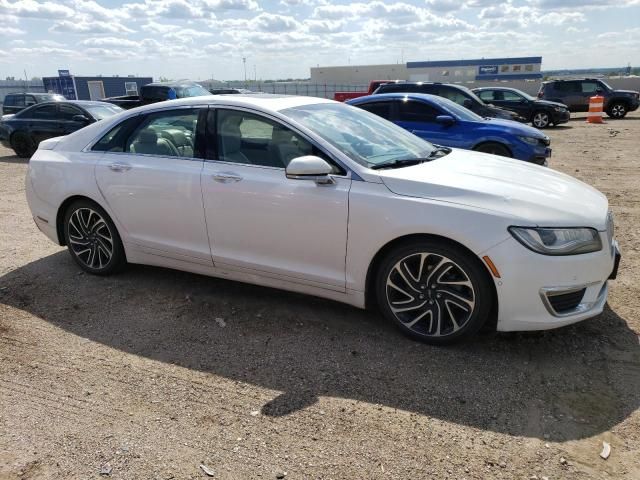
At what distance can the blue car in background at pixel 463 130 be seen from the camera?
342 inches

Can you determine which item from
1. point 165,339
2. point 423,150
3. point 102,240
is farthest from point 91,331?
point 423,150

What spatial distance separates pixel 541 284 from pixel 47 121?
13.3 meters

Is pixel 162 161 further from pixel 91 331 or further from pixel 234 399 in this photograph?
pixel 234 399

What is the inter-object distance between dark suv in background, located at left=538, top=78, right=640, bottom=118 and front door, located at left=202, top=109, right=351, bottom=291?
2290 cm

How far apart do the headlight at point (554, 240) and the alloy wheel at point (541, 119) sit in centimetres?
1832

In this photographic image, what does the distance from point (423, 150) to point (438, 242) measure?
4.16ft

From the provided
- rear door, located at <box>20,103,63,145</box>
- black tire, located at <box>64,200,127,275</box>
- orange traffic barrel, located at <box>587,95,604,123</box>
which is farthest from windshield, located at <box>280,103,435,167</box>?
orange traffic barrel, located at <box>587,95,604,123</box>

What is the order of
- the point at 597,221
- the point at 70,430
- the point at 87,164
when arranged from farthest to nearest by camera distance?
the point at 87,164 → the point at 597,221 → the point at 70,430

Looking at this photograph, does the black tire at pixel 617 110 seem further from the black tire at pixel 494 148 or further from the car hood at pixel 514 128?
the black tire at pixel 494 148

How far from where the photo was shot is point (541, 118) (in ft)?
64.6

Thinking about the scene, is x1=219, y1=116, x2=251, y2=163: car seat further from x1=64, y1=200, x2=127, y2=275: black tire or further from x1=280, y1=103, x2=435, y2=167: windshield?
x1=64, y1=200, x2=127, y2=275: black tire

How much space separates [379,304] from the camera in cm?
363

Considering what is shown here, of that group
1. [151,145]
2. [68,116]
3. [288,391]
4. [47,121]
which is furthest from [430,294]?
[47,121]

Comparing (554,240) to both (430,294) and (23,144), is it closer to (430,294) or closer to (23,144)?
(430,294)
